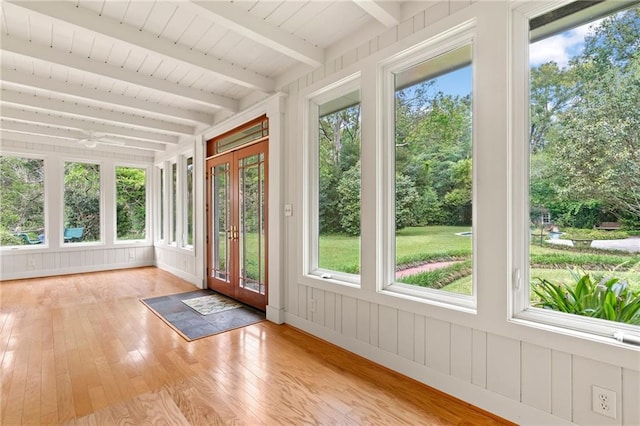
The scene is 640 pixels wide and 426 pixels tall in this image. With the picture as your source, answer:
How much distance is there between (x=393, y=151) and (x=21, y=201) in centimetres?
693

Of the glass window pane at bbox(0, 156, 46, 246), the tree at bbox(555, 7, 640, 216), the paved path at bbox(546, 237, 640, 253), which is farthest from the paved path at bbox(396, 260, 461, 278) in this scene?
the glass window pane at bbox(0, 156, 46, 246)

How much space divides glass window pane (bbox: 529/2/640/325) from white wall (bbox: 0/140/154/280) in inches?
290

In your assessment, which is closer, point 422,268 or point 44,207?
point 422,268

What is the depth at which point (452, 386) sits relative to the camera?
6.89 feet

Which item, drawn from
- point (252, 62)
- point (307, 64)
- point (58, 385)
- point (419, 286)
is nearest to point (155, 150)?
point (252, 62)

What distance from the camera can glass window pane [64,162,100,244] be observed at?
20.6 feet

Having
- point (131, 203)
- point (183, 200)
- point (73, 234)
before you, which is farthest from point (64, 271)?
point (183, 200)

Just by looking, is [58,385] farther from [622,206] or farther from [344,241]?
[622,206]

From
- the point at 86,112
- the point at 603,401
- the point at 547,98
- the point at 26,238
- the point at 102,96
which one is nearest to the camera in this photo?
the point at 603,401

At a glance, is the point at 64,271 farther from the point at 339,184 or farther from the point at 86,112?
the point at 339,184

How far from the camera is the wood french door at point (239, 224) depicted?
13.3 ft

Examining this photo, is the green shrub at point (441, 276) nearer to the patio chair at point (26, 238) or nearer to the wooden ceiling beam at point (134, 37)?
the wooden ceiling beam at point (134, 37)

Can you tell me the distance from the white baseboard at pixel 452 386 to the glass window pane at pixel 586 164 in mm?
608

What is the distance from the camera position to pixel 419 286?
2.45 m
